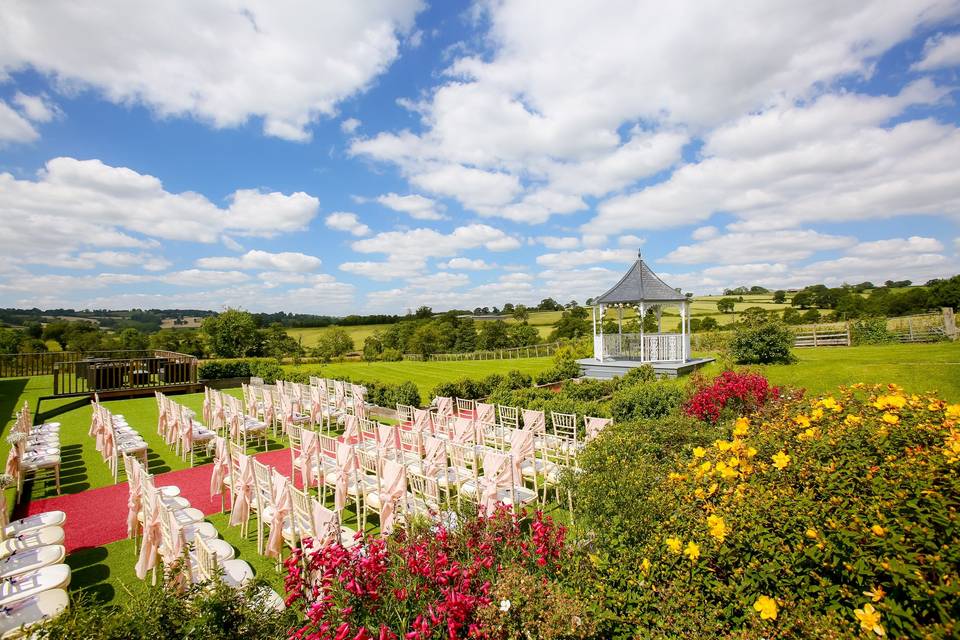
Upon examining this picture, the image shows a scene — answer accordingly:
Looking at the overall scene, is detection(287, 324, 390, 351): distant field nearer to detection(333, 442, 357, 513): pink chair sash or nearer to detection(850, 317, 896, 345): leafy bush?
detection(850, 317, 896, 345): leafy bush

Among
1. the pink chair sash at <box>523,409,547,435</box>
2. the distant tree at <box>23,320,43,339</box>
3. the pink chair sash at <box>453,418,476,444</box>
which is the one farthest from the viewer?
the distant tree at <box>23,320,43,339</box>

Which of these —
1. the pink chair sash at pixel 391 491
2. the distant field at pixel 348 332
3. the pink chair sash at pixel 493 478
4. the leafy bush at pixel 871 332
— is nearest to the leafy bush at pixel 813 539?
the pink chair sash at pixel 493 478

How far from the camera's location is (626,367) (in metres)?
16.1

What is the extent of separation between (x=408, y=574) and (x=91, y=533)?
5.71 m

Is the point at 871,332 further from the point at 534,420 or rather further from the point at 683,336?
the point at 534,420

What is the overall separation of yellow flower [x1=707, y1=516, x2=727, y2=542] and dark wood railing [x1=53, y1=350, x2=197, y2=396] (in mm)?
19226

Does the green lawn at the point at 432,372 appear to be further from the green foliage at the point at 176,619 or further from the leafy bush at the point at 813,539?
the leafy bush at the point at 813,539

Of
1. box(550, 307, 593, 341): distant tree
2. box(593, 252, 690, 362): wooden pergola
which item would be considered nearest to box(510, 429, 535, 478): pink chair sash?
box(593, 252, 690, 362): wooden pergola

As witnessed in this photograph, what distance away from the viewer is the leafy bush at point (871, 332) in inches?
818

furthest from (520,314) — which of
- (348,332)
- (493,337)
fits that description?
(348,332)

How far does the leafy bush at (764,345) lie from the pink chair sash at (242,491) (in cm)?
1484

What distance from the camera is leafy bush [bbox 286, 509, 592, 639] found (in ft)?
7.50

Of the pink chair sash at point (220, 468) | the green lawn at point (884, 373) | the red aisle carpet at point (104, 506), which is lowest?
the red aisle carpet at point (104, 506)

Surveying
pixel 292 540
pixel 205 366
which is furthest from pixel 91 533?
pixel 205 366
